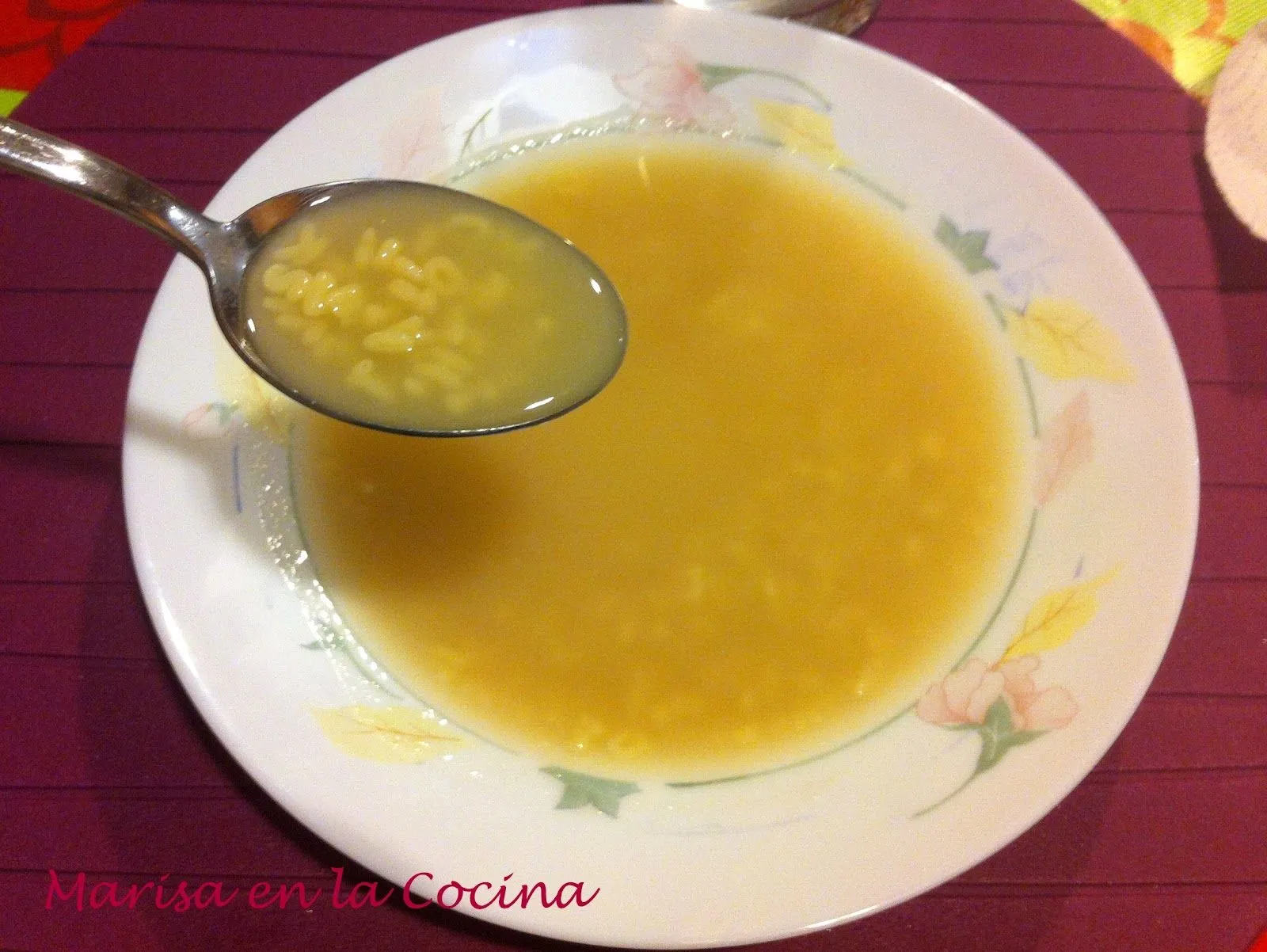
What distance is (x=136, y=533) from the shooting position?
1.02 metres

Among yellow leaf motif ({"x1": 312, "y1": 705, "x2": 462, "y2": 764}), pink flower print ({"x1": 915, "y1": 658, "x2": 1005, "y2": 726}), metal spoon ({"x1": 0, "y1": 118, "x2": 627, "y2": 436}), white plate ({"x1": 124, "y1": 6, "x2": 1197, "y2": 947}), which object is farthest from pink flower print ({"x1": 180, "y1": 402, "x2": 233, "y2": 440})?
pink flower print ({"x1": 915, "y1": 658, "x2": 1005, "y2": 726})

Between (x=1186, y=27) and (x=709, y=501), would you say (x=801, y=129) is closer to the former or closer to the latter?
(x=709, y=501)

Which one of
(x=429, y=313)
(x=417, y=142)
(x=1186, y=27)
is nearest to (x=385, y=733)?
(x=429, y=313)

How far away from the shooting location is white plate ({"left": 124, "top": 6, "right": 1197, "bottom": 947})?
88 cm

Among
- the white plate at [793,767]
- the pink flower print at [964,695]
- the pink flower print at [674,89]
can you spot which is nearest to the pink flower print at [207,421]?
the white plate at [793,767]

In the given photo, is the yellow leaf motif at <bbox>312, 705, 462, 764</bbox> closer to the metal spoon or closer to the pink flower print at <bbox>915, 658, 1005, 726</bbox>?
the metal spoon

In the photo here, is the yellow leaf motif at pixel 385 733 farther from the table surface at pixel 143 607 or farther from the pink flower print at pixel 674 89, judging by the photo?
the pink flower print at pixel 674 89

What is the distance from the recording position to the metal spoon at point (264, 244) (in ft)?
3.12

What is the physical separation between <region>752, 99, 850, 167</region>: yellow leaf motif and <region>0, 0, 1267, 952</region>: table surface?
0.99ft

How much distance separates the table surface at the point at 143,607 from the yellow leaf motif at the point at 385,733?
0.41ft

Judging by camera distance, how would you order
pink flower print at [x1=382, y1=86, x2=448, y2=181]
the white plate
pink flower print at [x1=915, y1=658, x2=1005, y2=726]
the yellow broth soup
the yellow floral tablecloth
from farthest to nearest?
the yellow floral tablecloth < pink flower print at [x1=382, y1=86, x2=448, y2=181] < the yellow broth soup < pink flower print at [x1=915, y1=658, x2=1005, y2=726] < the white plate

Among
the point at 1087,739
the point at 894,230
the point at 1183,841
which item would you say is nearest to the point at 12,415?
the point at 894,230

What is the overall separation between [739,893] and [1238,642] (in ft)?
Answer: 2.28

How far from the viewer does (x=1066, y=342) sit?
1.20 metres
